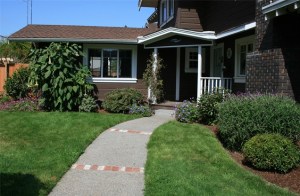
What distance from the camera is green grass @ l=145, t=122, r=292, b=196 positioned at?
6.46 m

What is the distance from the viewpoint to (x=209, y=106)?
12.3 metres

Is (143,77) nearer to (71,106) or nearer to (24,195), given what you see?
(71,106)

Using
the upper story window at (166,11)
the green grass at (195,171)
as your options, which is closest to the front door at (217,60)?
the upper story window at (166,11)

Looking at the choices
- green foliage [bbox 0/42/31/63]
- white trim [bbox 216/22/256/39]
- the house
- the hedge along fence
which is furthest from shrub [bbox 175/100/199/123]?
green foliage [bbox 0/42/31/63]

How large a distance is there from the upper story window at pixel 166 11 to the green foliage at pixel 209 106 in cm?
725

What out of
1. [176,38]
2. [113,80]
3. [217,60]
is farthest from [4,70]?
[217,60]

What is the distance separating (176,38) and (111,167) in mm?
9053

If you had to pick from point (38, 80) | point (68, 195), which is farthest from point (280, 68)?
point (38, 80)

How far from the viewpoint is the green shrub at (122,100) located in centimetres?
1527

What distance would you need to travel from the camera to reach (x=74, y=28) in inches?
766

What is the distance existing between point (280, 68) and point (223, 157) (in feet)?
10.1

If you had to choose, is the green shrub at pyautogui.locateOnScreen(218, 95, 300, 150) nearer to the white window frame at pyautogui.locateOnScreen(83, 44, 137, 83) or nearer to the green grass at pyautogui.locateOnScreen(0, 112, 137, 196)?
the green grass at pyautogui.locateOnScreen(0, 112, 137, 196)

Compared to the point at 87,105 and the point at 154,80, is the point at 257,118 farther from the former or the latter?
the point at 87,105

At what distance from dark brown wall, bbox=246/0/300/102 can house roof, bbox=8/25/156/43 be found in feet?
23.7
